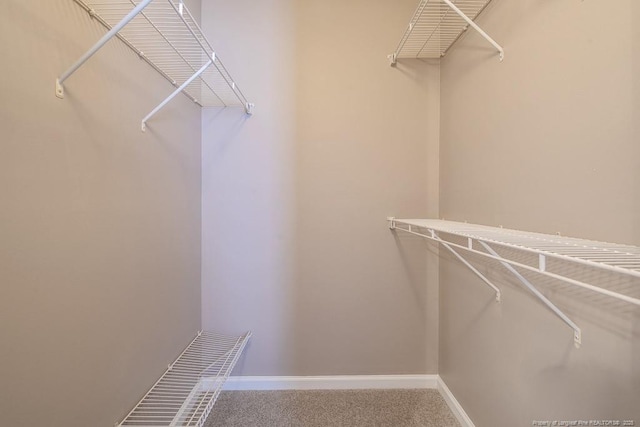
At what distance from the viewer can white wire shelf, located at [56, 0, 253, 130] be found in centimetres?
70

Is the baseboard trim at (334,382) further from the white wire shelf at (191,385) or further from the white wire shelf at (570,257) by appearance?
the white wire shelf at (570,257)

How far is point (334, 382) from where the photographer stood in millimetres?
1586

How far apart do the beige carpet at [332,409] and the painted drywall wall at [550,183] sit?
0.28 metres

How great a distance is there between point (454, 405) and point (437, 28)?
6.71 feet

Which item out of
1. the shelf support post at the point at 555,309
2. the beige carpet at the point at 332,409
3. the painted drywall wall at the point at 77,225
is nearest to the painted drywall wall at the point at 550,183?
the shelf support post at the point at 555,309

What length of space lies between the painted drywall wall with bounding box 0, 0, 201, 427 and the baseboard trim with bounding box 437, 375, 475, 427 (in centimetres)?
155

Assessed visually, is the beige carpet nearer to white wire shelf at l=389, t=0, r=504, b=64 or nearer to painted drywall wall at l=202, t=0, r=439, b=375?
painted drywall wall at l=202, t=0, r=439, b=375

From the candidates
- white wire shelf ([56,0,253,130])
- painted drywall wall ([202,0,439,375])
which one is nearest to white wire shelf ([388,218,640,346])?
painted drywall wall ([202,0,439,375])

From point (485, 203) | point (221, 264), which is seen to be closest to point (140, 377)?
point (221, 264)

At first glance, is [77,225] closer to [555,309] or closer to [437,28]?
[555,309]

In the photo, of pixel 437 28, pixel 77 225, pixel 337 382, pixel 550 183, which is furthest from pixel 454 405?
pixel 437 28

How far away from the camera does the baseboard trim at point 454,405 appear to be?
1283mm

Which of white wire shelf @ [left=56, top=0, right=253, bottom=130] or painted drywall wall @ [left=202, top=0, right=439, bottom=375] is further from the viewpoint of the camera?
painted drywall wall @ [left=202, top=0, right=439, bottom=375]

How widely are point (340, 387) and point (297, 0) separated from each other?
2458 millimetres
